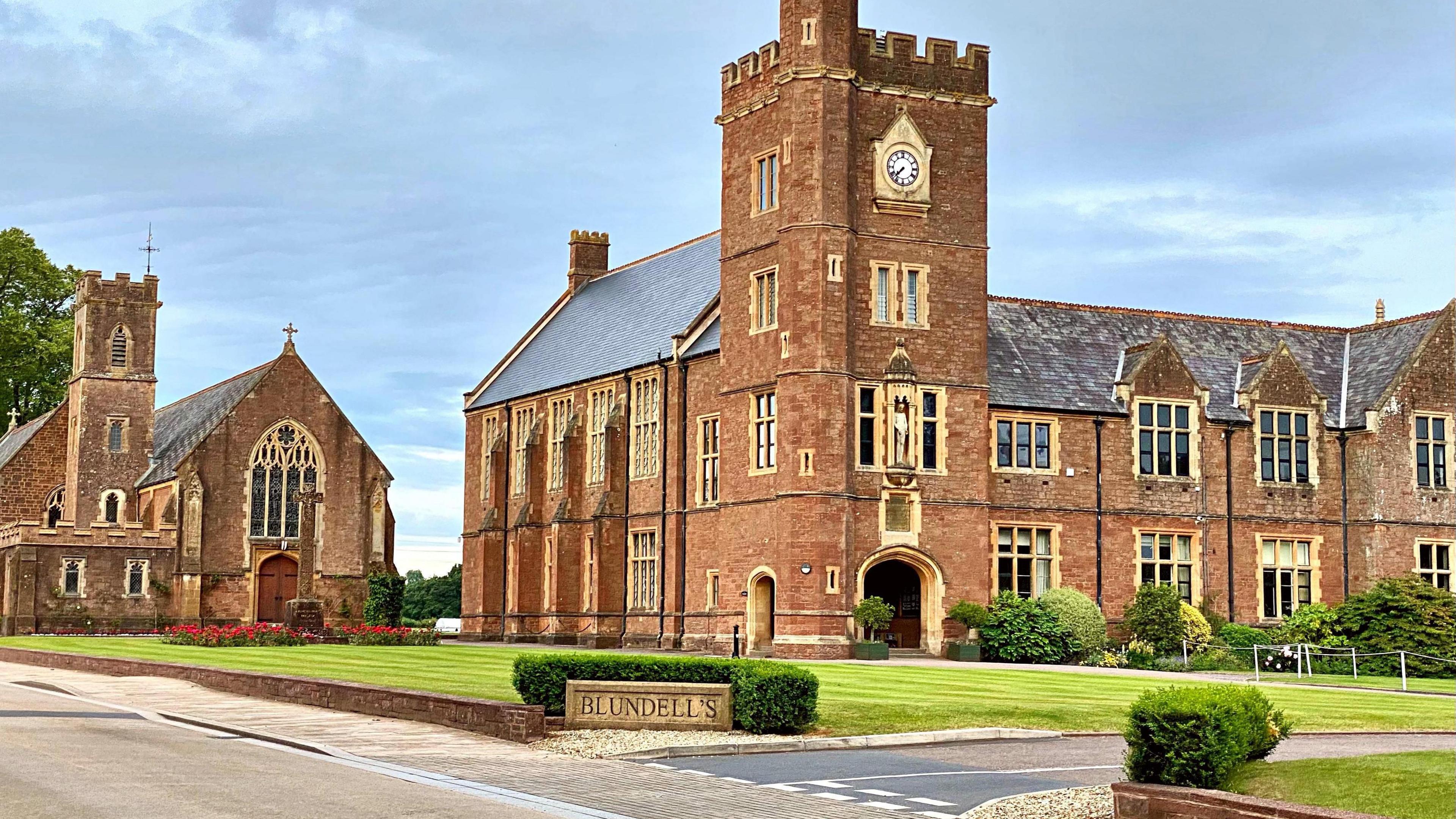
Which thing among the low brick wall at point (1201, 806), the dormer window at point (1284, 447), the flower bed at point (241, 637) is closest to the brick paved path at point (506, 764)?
the low brick wall at point (1201, 806)

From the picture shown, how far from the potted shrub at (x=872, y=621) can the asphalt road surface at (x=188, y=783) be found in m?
24.1

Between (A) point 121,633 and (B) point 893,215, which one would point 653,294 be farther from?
(A) point 121,633

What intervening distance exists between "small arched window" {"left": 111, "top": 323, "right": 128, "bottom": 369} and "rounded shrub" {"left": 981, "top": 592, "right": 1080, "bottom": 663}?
148 ft

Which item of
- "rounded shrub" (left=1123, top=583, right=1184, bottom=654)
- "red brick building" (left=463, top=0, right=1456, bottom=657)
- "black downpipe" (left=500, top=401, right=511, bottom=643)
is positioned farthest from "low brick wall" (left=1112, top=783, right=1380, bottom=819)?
"black downpipe" (left=500, top=401, right=511, bottom=643)

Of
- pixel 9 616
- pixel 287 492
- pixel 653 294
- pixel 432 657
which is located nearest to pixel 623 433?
pixel 653 294

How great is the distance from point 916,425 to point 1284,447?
522 inches

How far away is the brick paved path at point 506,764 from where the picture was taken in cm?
1631

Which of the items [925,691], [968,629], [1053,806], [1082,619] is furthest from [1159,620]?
[1053,806]

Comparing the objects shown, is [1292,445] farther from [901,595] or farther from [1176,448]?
[901,595]

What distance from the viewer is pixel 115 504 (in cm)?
7612

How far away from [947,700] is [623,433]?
30132mm

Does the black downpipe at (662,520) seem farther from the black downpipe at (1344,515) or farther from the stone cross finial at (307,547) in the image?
the black downpipe at (1344,515)

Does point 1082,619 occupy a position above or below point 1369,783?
above

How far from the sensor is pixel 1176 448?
5184cm
